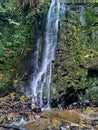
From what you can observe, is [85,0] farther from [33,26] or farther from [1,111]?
[1,111]

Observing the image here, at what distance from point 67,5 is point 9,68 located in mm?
2902

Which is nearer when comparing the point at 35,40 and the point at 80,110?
the point at 80,110

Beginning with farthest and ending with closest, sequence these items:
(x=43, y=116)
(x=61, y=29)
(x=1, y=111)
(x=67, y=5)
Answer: (x=67, y=5)
(x=61, y=29)
(x=1, y=111)
(x=43, y=116)

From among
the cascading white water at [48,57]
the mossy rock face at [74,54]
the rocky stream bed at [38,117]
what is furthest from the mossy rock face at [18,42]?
the mossy rock face at [74,54]

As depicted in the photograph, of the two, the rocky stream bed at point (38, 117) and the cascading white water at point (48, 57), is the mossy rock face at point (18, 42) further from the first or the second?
the rocky stream bed at point (38, 117)

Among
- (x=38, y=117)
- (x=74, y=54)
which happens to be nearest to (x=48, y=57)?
(x=74, y=54)

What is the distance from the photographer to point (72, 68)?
9.62 metres

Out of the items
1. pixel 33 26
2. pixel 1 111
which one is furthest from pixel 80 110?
pixel 33 26

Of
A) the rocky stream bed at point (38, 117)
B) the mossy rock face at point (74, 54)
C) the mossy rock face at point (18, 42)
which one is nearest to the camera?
the rocky stream bed at point (38, 117)

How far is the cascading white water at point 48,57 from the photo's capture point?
9.52m

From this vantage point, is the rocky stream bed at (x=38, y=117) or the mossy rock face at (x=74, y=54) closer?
the rocky stream bed at (x=38, y=117)

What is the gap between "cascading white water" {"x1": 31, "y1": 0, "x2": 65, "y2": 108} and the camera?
9.52 meters

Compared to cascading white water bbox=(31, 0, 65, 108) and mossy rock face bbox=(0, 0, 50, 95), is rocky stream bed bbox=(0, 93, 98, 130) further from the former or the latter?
mossy rock face bbox=(0, 0, 50, 95)

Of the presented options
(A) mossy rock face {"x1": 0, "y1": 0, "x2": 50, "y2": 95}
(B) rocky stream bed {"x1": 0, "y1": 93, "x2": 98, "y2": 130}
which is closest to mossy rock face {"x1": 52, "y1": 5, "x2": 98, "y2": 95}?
(B) rocky stream bed {"x1": 0, "y1": 93, "x2": 98, "y2": 130}
